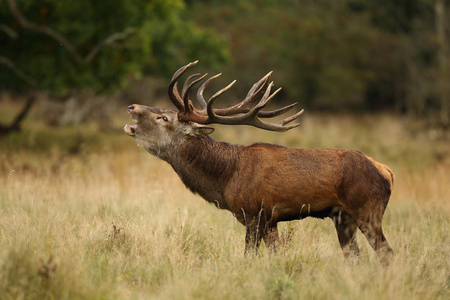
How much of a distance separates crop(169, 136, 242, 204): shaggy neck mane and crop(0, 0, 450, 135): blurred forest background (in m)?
7.18

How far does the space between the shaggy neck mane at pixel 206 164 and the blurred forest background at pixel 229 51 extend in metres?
7.18

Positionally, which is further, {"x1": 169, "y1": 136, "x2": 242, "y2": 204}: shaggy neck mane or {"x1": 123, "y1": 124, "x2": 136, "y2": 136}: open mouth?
{"x1": 123, "y1": 124, "x2": 136, "y2": 136}: open mouth

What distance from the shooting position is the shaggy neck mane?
20.2 ft

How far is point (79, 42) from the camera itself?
13992mm

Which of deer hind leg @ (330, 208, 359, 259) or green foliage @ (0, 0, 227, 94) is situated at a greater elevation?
green foliage @ (0, 0, 227, 94)

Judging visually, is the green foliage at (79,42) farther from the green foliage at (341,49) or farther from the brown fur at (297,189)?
the green foliage at (341,49)

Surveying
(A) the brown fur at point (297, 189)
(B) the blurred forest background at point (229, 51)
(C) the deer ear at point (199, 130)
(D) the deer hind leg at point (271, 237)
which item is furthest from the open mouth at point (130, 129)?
(B) the blurred forest background at point (229, 51)

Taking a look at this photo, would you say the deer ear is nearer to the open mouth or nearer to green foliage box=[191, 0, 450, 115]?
the open mouth

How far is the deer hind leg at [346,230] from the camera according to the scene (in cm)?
593

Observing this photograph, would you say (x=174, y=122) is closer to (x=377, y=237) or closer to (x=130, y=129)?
(x=130, y=129)

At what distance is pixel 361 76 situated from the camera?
24297mm

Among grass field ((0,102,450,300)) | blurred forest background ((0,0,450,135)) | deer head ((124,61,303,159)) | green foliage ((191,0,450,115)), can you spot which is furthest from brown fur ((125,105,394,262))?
green foliage ((191,0,450,115))

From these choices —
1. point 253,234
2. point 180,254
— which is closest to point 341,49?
point 253,234

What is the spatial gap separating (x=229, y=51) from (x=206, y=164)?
61.7ft
